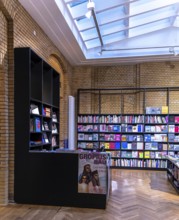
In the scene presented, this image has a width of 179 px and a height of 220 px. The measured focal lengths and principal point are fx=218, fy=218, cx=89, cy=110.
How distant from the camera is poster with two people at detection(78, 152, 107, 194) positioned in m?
3.83

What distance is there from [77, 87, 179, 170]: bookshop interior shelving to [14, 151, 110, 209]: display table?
344cm

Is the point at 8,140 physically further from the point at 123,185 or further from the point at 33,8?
the point at 123,185

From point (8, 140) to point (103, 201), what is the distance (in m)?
2.03

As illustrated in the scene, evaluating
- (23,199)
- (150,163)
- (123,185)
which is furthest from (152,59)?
(23,199)

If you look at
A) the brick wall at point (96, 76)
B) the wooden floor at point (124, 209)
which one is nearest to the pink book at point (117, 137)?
the brick wall at point (96, 76)

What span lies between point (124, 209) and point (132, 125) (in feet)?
13.5

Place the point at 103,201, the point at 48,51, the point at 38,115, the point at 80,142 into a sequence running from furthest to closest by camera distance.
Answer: the point at 80,142, the point at 48,51, the point at 38,115, the point at 103,201

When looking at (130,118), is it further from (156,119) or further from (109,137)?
(109,137)

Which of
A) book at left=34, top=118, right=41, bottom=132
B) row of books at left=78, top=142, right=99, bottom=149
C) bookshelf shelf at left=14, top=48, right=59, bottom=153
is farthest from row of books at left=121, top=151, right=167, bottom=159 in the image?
book at left=34, top=118, right=41, bottom=132

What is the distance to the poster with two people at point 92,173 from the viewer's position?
3.83 m

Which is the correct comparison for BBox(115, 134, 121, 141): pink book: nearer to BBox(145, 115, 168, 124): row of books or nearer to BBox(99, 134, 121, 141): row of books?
BBox(99, 134, 121, 141): row of books

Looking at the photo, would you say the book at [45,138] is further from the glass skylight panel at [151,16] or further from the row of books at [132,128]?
the glass skylight panel at [151,16]

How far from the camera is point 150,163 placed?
7520 millimetres

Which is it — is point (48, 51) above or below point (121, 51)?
below
